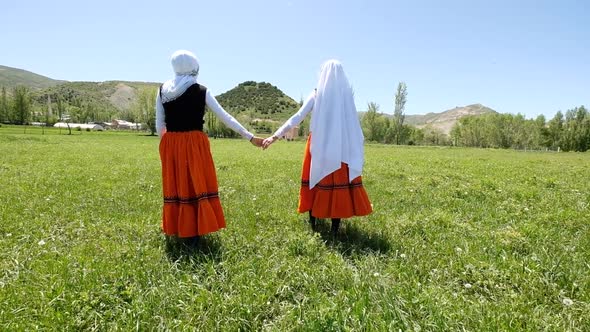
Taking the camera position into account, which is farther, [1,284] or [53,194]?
[53,194]

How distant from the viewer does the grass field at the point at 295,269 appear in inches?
125

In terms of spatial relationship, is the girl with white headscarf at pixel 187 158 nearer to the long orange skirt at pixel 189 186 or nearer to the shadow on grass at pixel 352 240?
the long orange skirt at pixel 189 186

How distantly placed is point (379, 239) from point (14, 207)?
6923 millimetres

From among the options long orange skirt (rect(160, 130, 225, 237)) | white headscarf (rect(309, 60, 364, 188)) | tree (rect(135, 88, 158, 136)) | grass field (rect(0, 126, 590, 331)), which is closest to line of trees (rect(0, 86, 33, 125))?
tree (rect(135, 88, 158, 136))

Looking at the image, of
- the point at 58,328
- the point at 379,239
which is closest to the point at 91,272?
the point at 58,328

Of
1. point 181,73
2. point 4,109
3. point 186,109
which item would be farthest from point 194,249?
point 4,109

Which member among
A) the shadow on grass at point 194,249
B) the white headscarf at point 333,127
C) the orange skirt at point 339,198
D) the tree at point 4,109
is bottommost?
the shadow on grass at point 194,249

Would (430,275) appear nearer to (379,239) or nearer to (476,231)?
(379,239)

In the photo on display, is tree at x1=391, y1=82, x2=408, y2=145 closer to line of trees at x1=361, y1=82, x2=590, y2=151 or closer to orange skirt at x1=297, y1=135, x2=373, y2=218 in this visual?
line of trees at x1=361, y1=82, x2=590, y2=151

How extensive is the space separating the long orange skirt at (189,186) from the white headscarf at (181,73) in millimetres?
553

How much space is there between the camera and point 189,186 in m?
4.85

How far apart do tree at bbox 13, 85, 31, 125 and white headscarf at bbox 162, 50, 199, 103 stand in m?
108

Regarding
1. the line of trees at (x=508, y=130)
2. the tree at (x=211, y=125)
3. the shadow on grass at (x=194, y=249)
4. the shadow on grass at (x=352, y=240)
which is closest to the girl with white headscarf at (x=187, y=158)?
the shadow on grass at (x=194, y=249)

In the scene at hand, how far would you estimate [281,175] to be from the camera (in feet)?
38.3
